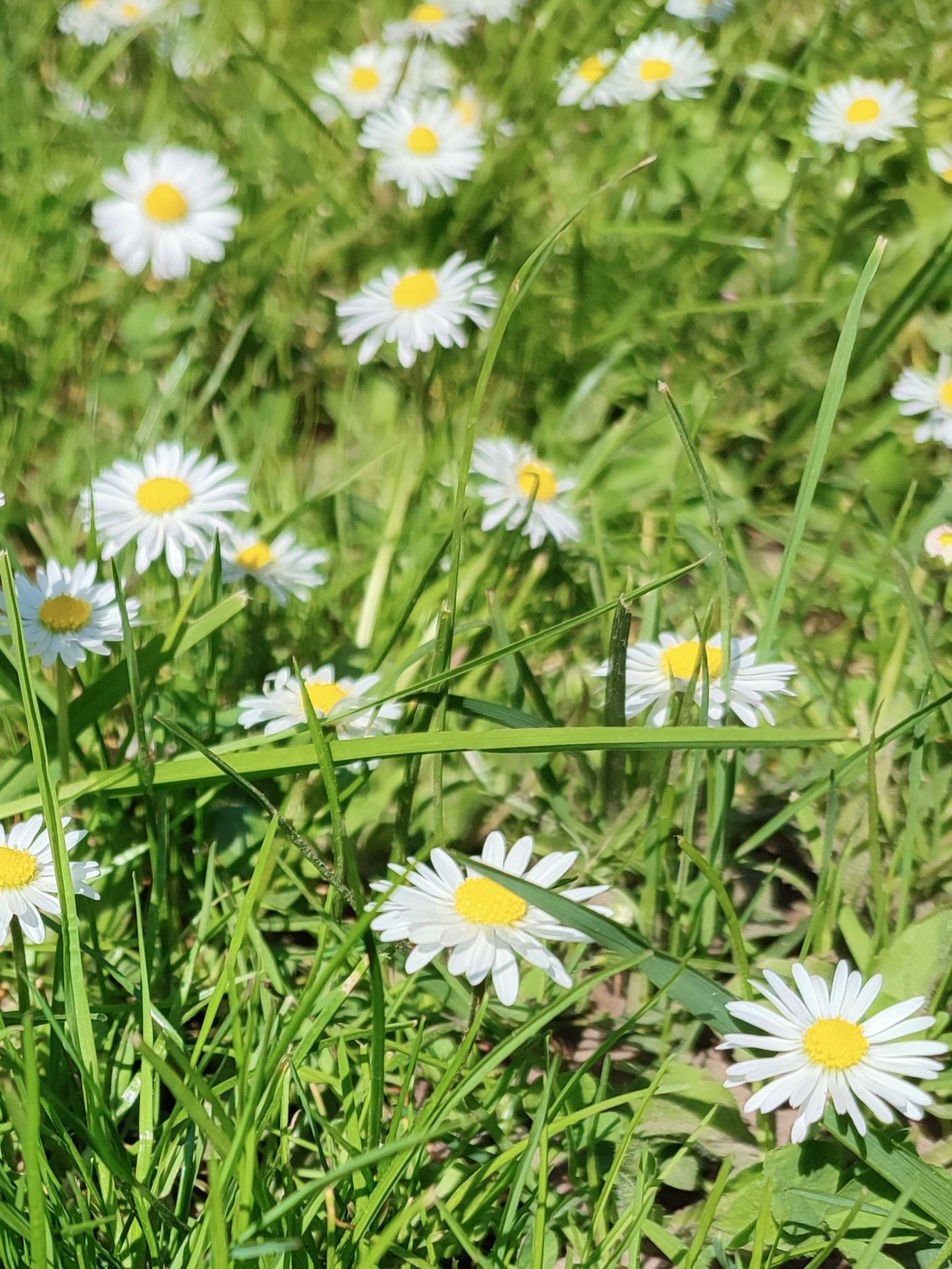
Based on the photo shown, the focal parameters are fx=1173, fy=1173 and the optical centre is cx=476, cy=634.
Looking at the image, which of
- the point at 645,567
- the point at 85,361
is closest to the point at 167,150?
the point at 85,361

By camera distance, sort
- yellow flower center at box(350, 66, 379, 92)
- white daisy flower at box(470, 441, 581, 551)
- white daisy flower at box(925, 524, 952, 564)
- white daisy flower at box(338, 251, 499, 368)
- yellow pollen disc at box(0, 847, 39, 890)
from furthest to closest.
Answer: yellow flower center at box(350, 66, 379, 92) → white daisy flower at box(338, 251, 499, 368) → white daisy flower at box(470, 441, 581, 551) → white daisy flower at box(925, 524, 952, 564) → yellow pollen disc at box(0, 847, 39, 890)

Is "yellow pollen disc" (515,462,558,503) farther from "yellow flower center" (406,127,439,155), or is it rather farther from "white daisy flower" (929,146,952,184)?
"white daisy flower" (929,146,952,184)

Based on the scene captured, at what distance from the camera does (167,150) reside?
2078 mm

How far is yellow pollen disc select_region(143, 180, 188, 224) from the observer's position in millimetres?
1997

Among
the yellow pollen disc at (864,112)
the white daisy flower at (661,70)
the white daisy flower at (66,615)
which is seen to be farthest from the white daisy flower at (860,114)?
the white daisy flower at (66,615)

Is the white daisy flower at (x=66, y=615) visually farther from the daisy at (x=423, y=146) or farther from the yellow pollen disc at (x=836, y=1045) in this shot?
the daisy at (x=423, y=146)

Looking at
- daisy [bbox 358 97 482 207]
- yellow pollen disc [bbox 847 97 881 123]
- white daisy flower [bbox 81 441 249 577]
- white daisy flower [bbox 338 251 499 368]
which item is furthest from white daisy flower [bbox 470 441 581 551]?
yellow pollen disc [bbox 847 97 881 123]

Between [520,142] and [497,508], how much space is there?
0.89 m

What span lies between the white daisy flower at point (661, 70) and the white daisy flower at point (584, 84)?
0.02 m

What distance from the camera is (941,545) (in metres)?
1.35

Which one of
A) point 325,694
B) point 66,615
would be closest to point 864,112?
point 325,694

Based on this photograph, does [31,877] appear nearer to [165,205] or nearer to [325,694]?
[325,694]

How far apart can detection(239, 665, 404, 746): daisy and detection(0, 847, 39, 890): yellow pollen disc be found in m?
0.26

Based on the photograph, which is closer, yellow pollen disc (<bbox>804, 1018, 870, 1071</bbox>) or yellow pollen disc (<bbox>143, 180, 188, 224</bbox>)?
yellow pollen disc (<bbox>804, 1018, 870, 1071</bbox>)
